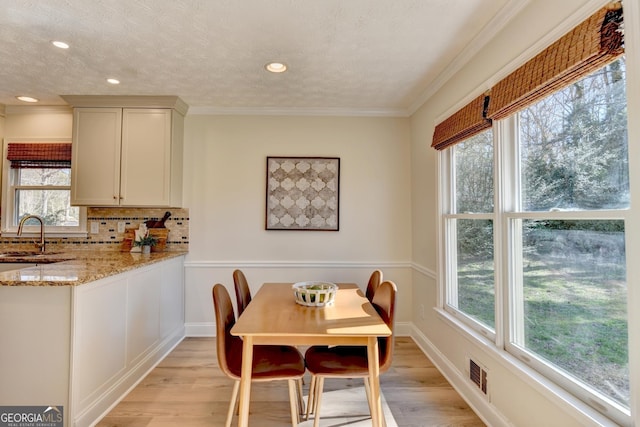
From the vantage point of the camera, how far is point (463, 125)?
2.30 metres

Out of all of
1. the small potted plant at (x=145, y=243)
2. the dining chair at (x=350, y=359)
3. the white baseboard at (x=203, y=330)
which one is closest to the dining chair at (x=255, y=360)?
the dining chair at (x=350, y=359)

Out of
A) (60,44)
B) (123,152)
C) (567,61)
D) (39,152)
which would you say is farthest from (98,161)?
(567,61)

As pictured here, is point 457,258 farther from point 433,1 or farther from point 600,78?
point 433,1

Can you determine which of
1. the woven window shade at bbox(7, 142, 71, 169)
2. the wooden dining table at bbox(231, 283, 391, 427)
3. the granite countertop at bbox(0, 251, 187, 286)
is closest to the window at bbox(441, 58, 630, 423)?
the wooden dining table at bbox(231, 283, 391, 427)

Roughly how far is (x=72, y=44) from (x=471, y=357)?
3.45 metres

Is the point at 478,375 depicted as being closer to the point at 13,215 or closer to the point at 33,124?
the point at 13,215

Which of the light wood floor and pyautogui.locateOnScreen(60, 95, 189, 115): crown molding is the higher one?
pyautogui.locateOnScreen(60, 95, 189, 115): crown molding

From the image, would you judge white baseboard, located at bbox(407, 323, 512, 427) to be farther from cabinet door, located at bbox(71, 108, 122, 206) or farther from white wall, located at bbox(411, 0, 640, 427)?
cabinet door, located at bbox(71, 108, 122, 206)

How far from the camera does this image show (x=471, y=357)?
7.38 ft

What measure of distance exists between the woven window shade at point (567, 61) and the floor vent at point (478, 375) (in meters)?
1.59

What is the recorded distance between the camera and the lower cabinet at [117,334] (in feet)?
6.32

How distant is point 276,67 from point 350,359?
215 cm

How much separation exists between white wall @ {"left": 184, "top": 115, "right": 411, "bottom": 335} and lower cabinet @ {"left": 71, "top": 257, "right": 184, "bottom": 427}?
52 centimetres

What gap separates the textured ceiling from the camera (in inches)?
73.2
